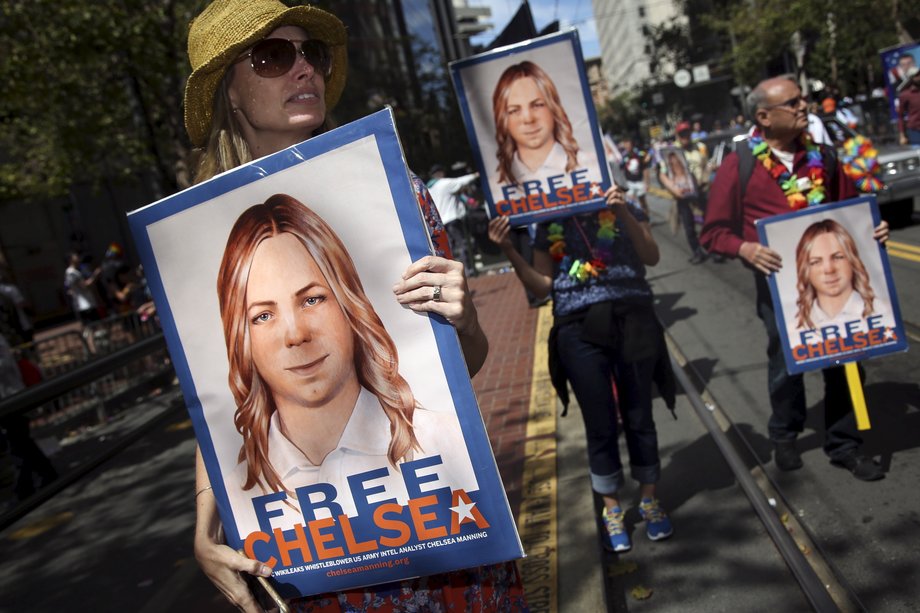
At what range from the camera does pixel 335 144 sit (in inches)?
65.6

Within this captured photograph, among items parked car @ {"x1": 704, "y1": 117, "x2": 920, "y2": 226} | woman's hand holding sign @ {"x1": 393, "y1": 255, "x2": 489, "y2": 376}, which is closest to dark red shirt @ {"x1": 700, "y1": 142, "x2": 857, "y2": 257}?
woman's hand holding sign @ {"x1": 393, "y1": 255, "x2": 489, "y2": 376}

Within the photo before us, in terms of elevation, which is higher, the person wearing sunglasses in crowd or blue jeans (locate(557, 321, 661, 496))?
the person wearing sunglasses in crowd

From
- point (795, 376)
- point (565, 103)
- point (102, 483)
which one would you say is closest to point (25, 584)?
point (102, 483)

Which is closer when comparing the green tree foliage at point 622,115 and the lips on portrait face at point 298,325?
the lips on portrait face at point 298,325

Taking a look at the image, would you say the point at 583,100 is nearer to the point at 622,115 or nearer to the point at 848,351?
the point at 848,351

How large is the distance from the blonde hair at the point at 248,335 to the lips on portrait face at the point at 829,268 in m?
3.23

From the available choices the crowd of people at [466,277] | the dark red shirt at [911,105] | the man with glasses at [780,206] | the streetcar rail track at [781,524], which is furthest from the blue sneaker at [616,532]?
the dark red shirt at [911,105]

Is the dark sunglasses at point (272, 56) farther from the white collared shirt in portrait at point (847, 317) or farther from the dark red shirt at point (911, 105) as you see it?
the dark red shirt at point (911, 105)

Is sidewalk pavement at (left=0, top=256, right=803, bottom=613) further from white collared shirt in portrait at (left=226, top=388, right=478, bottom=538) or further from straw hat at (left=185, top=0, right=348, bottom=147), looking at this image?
straw hat at (left=185, top=0, right=348, bottom=147)

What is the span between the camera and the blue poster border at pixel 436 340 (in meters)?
1.65

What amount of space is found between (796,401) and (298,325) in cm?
362

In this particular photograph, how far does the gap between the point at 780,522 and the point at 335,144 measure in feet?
10.7

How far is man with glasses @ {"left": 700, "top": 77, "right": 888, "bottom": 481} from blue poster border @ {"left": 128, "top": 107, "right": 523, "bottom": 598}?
305cm

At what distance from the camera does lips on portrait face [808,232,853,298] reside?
4305 millimetres
